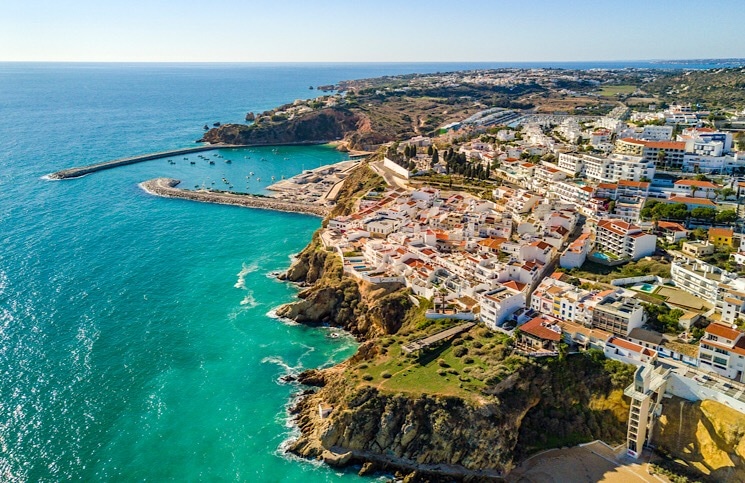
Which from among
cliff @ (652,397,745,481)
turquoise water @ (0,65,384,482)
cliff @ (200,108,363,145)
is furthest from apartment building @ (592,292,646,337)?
cliff @ (200,108,363,145)

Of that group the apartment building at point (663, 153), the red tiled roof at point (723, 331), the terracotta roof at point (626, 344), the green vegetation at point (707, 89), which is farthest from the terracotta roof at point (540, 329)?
the green vegetation at point (707, 89)

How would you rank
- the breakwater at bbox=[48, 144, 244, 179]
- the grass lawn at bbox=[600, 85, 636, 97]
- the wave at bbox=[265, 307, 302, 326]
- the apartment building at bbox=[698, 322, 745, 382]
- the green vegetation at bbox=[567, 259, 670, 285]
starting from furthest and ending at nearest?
the grass lawn at bbox=[600, 85, 636, 97], the breakwater at bbox=[48, 144, 244, 179], the wave at bbox=[265, 307, 302, 326], the green vegetation at bbox=[567, 259, 670, 285], the apartment building at bbox=[698, 322, 745, 382]

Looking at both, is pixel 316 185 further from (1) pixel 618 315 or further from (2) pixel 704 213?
(1) pixel 618 315

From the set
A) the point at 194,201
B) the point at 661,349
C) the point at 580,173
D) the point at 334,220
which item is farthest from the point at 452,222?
the point at 194,201

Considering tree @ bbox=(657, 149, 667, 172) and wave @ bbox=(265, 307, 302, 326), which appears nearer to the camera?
wave @ bbox=(265, 307, 302, 326)

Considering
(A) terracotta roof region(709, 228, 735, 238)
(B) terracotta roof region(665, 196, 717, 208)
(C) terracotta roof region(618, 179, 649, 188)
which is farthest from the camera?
(C) terracotta roof region(618, 179, 649, 188)

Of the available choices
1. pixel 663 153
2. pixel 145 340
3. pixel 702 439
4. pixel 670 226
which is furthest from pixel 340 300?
pixel 663 153

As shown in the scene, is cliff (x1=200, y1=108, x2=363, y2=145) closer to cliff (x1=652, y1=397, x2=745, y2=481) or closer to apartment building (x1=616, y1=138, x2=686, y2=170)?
apartment building (x1=616, y1=138, x2=686, y2=170)
